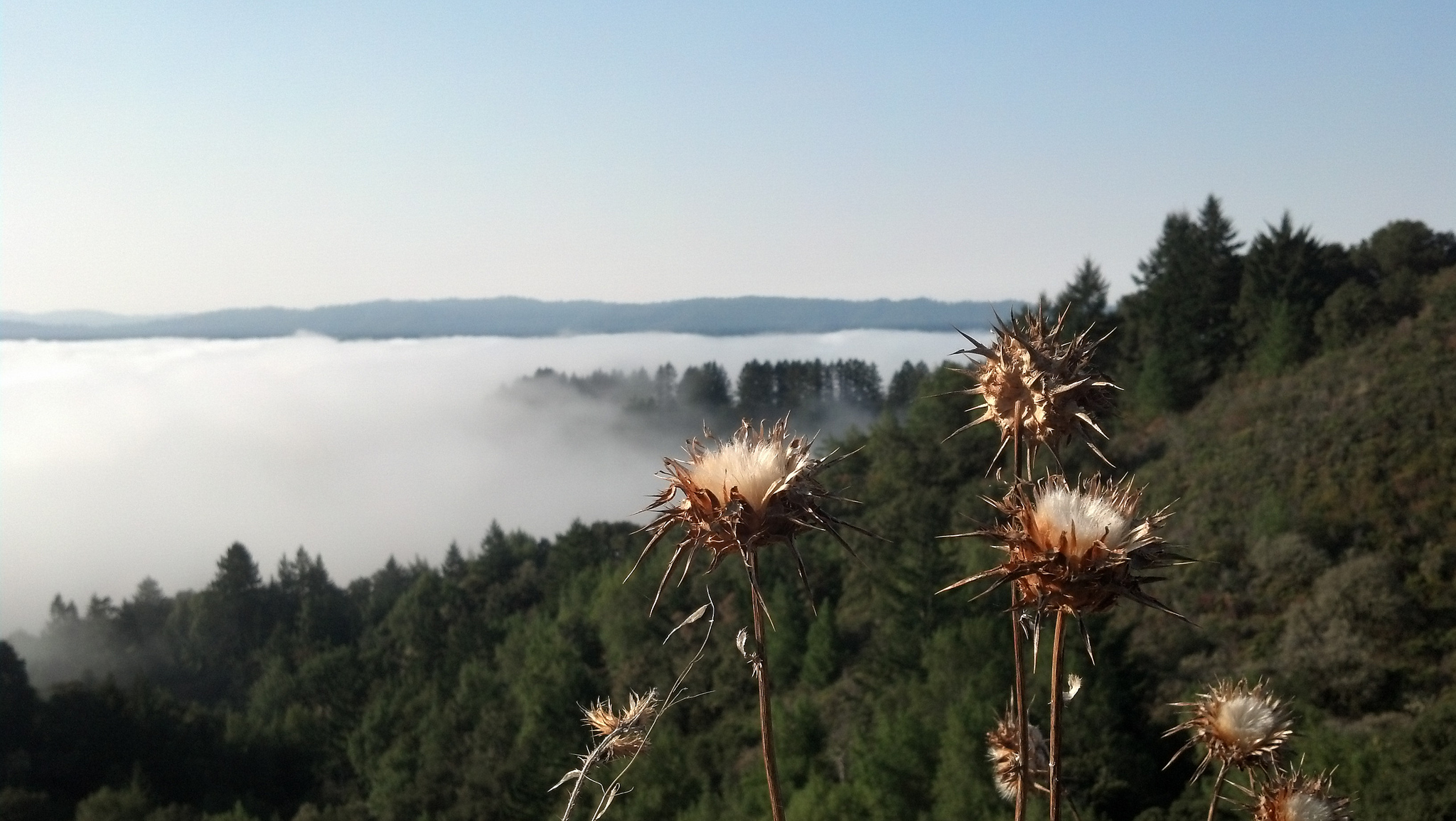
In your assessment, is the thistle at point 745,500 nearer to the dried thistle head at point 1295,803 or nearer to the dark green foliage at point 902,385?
the dried thistle head at point 1295,803

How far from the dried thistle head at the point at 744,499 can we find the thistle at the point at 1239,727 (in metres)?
1.95

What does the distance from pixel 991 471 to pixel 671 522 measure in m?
1.21

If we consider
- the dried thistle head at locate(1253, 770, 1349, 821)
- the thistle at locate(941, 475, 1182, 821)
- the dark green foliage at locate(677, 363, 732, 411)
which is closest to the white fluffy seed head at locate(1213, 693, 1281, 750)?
the dried thistle head at locate(1253, 770, 1349, 821)

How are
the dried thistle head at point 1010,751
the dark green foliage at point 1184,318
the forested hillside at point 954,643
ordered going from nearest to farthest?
the dried thistle head at point 1010,751 < the forested hillside at point 954,643 < the dark green foliage at point 1184,318

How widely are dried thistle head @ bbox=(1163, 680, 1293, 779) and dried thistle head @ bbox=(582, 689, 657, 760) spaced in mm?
2065

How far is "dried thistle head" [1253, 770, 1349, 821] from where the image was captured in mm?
3635

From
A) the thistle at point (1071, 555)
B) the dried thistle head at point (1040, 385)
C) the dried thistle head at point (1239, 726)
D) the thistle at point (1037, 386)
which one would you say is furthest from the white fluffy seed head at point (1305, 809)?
the dried thistle head at point (1040, 385)

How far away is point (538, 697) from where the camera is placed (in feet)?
205

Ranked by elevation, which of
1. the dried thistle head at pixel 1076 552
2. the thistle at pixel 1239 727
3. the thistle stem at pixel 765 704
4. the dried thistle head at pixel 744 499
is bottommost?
the thistle at pixel 1239 727

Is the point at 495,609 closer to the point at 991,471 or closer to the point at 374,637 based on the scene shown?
the point at 374,637

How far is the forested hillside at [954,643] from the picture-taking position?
32.9 meters

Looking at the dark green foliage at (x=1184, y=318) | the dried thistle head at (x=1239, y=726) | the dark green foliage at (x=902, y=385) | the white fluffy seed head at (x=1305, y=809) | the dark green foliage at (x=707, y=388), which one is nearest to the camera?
the white fluffy seed head at (x=1305, y=809)

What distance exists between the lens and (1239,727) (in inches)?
156

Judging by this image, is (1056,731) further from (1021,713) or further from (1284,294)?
(1284,294)
